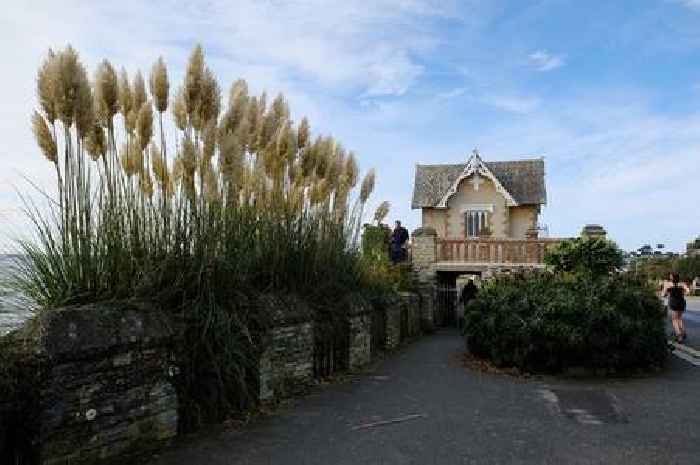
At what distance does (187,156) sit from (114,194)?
73 cm

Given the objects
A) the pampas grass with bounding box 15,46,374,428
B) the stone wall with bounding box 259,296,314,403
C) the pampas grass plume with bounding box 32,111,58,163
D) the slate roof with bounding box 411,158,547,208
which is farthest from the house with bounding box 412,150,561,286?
the pampas grass plume with bounding box 32,111,58,163

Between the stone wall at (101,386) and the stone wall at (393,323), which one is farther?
the stone wall at (393,323)

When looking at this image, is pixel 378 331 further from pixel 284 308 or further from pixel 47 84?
pixel 47 84

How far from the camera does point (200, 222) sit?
18.9ft

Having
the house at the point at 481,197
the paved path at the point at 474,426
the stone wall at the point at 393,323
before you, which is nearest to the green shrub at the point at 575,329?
the paved path at the point at 474,426

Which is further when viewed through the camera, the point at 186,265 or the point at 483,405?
the point at 483,405

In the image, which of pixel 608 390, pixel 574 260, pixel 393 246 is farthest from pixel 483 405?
pixel 393 246

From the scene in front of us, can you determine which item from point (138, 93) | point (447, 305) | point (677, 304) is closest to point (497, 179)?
point (447, 305)

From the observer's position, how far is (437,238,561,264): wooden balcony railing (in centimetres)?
2106

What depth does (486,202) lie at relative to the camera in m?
29.2

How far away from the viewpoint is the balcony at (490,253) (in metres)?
21.0

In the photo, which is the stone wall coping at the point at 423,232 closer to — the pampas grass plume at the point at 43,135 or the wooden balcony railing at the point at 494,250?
the wooden balcony railing at the point at 494,250

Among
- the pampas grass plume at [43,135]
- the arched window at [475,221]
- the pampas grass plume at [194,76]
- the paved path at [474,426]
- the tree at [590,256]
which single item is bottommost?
the paved path at [474,426]

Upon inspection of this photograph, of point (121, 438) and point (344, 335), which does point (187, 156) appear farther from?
point (344, 335)
